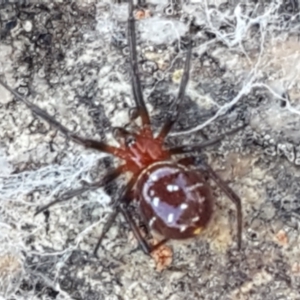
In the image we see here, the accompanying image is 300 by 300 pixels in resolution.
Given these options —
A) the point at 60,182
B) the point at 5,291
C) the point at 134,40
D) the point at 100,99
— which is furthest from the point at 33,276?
the point at 134,40

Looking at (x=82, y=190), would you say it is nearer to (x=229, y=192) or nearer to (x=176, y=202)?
(x=176, y=202)

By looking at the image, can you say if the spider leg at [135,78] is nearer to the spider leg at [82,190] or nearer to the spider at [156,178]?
the spider at [156,178]

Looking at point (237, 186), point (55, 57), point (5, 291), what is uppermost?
point (55, 57)

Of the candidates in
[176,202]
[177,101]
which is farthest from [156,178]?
[177,101]

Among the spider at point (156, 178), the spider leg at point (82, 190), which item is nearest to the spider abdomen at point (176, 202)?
the spider at point (156, 178)

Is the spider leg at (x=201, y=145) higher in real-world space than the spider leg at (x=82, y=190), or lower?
higher

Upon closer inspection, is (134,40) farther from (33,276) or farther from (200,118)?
(33,276)

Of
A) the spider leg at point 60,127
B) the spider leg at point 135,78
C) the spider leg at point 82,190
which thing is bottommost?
the spider leg at point 82,190

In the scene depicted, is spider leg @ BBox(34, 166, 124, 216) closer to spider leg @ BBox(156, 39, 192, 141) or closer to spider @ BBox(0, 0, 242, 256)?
spider @ BBox(0, 0, 242, 256)
